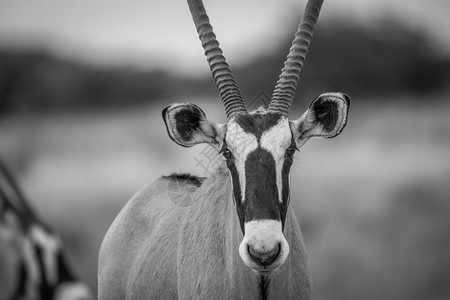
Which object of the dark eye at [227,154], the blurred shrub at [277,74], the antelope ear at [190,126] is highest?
the blurred shrub at [277,74]

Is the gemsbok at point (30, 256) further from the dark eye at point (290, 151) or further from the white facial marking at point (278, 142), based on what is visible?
the dark eye at point (290, 151)

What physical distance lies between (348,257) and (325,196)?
2.28 meters

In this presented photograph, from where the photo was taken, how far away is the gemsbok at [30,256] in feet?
4.22

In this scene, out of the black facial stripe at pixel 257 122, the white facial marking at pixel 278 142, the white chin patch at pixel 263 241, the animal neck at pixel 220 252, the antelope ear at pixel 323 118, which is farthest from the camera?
the antelope ear at pixel 323 118

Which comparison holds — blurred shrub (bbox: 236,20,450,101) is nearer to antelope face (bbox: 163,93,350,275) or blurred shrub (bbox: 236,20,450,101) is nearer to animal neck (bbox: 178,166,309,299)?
animal neck (bbox: 178,166,309,299)

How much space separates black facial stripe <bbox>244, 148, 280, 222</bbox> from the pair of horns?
55cm

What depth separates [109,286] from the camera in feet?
19.9

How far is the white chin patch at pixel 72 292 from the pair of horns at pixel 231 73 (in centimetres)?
318

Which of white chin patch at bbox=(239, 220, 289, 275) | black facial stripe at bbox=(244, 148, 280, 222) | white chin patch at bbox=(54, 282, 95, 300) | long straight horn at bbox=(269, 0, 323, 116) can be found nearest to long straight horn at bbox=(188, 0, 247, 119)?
long straight horn at bbox=(269, 0, 323, 116)

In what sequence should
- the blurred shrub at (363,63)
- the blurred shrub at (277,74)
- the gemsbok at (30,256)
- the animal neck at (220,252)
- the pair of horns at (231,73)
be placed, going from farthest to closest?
the blurred shrub at (277,74)
the blurred shrub at (363,63)
the pair of horns at (231,73)
the animal neck at (220,252)
the gemsbok at (30,256)

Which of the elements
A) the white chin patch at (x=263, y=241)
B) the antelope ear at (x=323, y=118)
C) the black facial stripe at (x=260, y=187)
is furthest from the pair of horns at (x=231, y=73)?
the white chin patch at (x=263, y=241)

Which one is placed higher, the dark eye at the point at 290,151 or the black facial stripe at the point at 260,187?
the dark eye at the point at 290,151

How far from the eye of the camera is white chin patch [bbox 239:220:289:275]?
12.3 feet

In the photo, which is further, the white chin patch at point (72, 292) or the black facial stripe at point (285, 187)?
the black facial stripe at point (285, 187)
